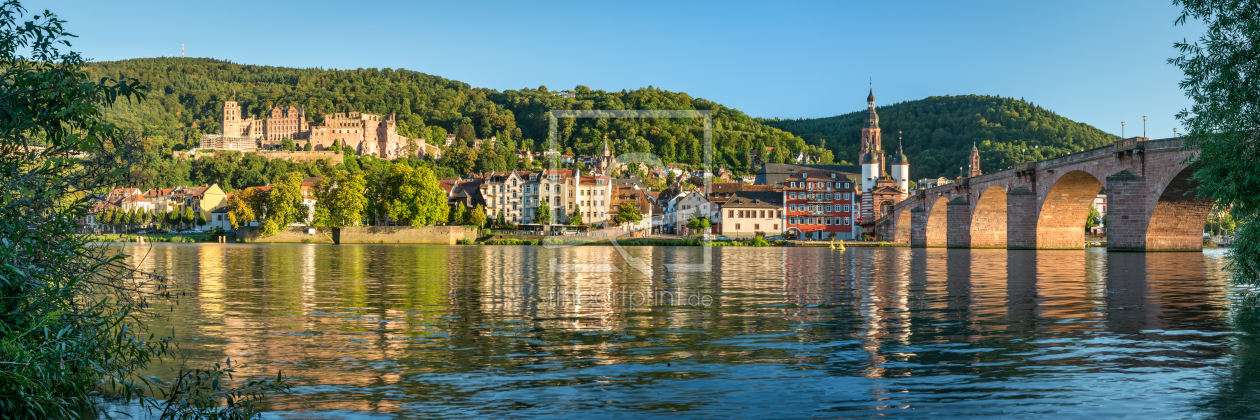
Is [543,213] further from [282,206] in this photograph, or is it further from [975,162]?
[975,162]

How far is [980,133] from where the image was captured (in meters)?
158

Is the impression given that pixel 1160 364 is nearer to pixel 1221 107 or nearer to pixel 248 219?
pixel 1221 107

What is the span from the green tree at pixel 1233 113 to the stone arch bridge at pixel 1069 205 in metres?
5.46

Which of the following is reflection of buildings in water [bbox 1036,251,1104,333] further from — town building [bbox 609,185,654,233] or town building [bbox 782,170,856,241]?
town building [bbox 782,170,856,241]

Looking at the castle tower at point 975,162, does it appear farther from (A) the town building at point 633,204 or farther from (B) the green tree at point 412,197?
(B) the green tree at point 412,197

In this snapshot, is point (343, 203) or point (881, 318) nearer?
point (881, 318)

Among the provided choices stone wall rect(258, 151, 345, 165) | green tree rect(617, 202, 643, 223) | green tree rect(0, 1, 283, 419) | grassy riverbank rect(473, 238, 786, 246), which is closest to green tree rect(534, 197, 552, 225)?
green tree rect(617, 202, 643, 223)

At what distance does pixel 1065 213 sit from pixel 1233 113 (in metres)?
52.2

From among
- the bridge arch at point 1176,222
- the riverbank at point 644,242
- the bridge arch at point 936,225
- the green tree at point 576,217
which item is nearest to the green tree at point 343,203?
the riverbank at point 644,242

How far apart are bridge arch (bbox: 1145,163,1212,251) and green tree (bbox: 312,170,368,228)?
75671 millimetres

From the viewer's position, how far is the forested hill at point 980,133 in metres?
146

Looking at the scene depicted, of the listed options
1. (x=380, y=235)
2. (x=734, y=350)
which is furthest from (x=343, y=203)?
(x=734, y=350)

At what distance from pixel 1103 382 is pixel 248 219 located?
10270 centimetres

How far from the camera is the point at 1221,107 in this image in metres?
17.0
